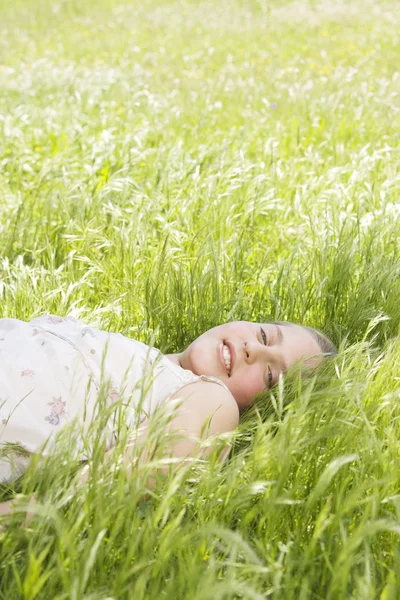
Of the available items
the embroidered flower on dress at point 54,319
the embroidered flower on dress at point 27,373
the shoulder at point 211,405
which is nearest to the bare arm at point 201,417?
the shoulder at point 211,405

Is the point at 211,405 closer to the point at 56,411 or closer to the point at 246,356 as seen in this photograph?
the point at 246,356

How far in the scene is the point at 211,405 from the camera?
240 cm

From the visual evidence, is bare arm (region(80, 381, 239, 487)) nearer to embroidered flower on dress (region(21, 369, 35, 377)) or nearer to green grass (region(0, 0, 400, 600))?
green grass (region(0, 0, 400, 600))

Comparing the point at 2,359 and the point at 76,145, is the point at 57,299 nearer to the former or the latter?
the point at 2,359

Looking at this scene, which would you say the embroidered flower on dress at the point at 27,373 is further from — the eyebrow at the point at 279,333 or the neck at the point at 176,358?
the eyebrow at the point at 279,333

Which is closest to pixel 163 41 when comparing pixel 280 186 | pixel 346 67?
pixel 346 67

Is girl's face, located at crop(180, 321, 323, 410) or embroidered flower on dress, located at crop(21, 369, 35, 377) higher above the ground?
embroidered flower on dress, located at crop(21, 369, 35, 377)

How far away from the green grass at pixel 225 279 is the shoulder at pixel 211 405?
0.06 m

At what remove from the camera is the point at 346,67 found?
9.01 metres

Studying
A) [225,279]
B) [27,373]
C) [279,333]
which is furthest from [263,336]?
[27,373]

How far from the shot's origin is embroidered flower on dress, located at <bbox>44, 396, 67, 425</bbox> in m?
2.29

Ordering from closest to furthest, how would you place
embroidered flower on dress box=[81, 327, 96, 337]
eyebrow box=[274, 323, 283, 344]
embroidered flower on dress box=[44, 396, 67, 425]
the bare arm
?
the bare arm
embroidered flower on dress box=[44, 396, 67, 425]
embroidered flower on dress box=[81, 327, 96, 337]
eyebrow box=[274, 323, 283, 344]

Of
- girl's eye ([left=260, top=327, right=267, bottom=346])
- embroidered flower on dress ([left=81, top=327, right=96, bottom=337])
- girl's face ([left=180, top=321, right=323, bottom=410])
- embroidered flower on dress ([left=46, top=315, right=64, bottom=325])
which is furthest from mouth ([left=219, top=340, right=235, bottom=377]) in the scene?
embroidered flower on dress ([left=46, top=315, right=64, bottom=325])

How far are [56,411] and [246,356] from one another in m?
0.72
